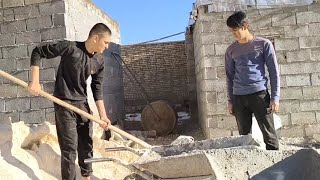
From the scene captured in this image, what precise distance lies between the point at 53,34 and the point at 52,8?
40 centimetres

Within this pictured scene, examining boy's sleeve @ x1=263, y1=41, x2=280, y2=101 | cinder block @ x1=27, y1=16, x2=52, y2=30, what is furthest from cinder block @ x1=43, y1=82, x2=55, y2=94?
boy's sleeve @ x1=263, y1=41, x2=280, y2=101

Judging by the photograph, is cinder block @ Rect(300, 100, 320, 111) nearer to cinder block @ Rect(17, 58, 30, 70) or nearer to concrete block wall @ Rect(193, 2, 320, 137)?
concrete block wall @ Rect(193, 2, 320, 137)

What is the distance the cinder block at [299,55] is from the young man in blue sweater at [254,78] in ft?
9.05

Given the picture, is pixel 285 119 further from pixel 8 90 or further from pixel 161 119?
pixel 8 90

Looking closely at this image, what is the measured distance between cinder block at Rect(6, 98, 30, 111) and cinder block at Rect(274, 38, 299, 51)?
3.96m

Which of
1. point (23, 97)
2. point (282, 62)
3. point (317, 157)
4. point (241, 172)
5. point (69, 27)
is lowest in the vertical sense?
point (241, 172)

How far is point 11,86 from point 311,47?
4688 millimetres

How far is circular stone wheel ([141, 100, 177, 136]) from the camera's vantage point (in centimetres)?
804

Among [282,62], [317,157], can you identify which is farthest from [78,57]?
[282,62]

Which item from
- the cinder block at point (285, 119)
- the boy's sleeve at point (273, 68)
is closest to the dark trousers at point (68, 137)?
the boy's sleeve at point (273, 68)

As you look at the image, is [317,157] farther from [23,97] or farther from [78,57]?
[23,97]

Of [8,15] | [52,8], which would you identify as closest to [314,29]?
[52,8]

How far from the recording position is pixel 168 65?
38.7 feet

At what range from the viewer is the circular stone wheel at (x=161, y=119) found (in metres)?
8.04
